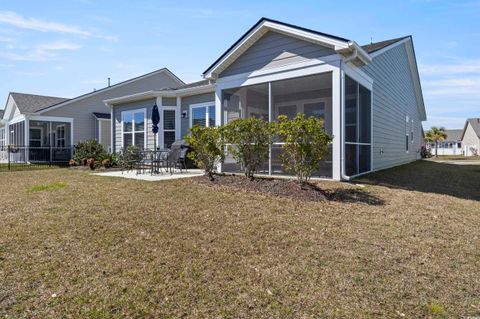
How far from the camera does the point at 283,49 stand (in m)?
8.57

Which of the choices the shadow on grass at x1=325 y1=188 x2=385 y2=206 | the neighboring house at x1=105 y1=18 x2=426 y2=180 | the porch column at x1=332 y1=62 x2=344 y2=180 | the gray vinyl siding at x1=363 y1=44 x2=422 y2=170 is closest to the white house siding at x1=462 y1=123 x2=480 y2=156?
the neighboring house at x1=105 y1=18 x2=426 y2=180

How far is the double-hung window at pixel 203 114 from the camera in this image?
42.6ft

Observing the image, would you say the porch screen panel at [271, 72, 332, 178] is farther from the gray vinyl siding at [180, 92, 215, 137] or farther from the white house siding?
the white house siding

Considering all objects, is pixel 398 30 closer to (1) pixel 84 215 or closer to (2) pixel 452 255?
(2) pixel 452 255

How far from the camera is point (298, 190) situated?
6391mm

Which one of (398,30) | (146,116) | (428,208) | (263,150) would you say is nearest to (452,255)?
(428,208)

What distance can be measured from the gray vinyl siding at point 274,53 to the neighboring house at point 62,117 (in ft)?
43.2

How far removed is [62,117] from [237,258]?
65.9 ft

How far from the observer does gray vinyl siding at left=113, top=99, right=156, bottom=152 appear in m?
14.6

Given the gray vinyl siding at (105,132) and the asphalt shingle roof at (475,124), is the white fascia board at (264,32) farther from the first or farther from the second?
the asphalt shingle roof at (475,124)

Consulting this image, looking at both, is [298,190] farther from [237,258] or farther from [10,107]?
[10,107]

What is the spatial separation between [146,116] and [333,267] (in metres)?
13.2

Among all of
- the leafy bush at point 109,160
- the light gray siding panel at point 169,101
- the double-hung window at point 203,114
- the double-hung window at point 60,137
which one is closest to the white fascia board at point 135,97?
the light gray siding panel at point 169,101

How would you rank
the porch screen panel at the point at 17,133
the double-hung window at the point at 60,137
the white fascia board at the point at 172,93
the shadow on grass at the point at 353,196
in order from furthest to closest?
1. the double-hung window at the point at 60,137
2. the porch screen panel at the point at 17,133
3. the white fascia board at the point at 172,93
4. the shadow on grass at the point at 353,196
